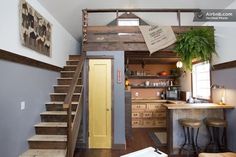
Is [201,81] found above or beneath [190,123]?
above

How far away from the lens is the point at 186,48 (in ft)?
14.3

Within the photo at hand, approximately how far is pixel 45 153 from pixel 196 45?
358 cm

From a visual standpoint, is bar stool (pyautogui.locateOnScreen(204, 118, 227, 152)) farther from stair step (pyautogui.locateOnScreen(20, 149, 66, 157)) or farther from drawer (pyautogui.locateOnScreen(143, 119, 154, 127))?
stair step (pyautogui.locateOnScreen(20, 149, 66, 157))

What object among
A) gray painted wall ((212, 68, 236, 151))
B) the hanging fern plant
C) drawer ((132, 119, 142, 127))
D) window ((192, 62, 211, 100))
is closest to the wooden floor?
drawer ((132, 119, 142, 127))

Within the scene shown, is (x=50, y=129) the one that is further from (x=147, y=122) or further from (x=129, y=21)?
(x=129, y=21)

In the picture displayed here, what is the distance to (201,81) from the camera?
5.80 m

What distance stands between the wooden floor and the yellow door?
0.32 meters

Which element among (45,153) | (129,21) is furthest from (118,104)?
(129,21)

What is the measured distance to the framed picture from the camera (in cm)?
328

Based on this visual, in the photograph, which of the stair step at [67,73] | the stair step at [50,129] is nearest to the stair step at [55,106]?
the stair step at [50,129]

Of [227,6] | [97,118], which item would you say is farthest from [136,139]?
[227,6]

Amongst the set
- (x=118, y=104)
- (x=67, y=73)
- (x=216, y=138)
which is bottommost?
(x=216, y=138)

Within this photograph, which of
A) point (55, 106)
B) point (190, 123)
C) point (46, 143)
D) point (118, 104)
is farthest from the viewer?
point (118, 104)

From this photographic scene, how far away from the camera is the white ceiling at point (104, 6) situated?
14.6 feet
